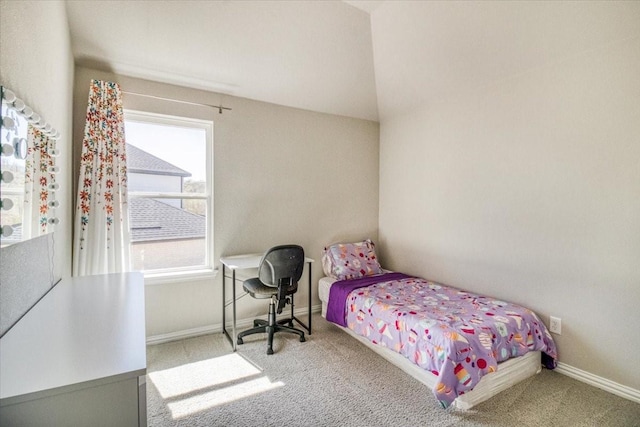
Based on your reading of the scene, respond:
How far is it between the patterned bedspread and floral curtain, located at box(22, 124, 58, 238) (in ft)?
7.35

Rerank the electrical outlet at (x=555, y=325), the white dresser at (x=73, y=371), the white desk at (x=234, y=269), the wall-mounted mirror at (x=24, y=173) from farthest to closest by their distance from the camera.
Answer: the white desk at (x=234, y=269) → the electrical outlet at (x=555, y=325) → the wall-mounted mirror at (x=24, y=173) → the white dresser at (x=73, y=371)

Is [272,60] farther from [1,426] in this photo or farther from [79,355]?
[1,426]

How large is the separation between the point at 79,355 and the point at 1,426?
0.23 meters

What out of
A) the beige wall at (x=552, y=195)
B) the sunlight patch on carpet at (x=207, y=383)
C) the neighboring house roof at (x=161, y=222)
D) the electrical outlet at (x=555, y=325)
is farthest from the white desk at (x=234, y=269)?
Answer: the electrical outlet at (x=555, y=325)

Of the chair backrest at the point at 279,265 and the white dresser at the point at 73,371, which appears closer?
the white dresser at the point at 73,371

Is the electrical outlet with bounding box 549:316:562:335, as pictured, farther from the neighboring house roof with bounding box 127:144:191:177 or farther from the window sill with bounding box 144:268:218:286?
the neighboring house roof with bounding box 127:144:191:177

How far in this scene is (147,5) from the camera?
2.19m

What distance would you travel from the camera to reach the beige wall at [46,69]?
1174 millimetres

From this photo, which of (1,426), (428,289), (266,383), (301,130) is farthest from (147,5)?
(428,289)

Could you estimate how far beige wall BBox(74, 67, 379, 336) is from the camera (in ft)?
9.49

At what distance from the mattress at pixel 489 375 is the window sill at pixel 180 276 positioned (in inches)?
69.1

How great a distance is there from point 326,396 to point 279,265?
1.05 metres

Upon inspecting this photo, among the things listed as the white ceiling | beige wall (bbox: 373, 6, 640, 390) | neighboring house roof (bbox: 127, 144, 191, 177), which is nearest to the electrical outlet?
beige wall (bbox: 373, 6, 640, 390)

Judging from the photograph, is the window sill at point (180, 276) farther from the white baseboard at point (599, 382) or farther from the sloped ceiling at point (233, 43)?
the white baseboard at point (599, 382)
